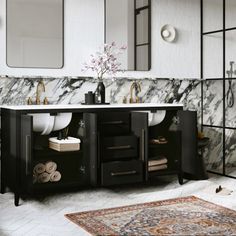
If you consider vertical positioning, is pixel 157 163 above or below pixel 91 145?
below

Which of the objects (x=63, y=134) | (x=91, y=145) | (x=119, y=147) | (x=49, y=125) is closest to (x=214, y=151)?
(x=119, y=147)

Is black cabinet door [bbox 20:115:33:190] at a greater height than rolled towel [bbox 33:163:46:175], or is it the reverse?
black cabinet door [bbox 20:115:33:190]

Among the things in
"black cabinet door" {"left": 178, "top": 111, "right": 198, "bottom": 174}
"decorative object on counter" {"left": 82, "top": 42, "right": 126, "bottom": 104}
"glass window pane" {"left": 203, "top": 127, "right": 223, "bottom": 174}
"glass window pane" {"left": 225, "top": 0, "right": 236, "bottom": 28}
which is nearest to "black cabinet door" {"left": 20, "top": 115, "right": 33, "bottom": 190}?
"decorative object on counter" {"left": 82, "top": 42, "right": 126, "bottom": 104}

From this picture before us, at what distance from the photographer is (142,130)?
3777mm

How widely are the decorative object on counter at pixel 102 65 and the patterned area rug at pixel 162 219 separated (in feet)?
4.03

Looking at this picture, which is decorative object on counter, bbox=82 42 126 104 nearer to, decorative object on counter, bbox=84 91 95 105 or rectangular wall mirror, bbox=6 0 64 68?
decorative object on counter, bbox=84 91 95 105

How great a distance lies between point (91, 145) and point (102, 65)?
91 cm

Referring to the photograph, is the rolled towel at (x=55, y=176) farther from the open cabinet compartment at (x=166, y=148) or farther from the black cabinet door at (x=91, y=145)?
the open cabinet compartment at (x=166, y=148)

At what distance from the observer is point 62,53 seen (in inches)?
162

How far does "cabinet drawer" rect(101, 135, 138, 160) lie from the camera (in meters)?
3.71

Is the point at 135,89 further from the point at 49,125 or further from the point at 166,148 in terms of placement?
the point at 49,125

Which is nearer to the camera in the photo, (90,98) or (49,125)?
(49,125)

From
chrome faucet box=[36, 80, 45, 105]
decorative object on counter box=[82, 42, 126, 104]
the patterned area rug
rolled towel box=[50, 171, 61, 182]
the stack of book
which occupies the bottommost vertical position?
the patterned area rug

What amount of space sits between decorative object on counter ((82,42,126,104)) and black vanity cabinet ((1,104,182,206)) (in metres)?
0.37
